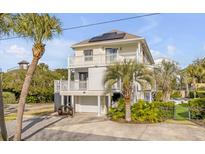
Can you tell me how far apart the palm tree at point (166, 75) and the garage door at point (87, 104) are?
10606 mm

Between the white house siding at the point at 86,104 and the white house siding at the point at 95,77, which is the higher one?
the white house siding at the point at 95,77

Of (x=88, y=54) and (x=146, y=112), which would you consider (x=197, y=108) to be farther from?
(x=88, y=54)

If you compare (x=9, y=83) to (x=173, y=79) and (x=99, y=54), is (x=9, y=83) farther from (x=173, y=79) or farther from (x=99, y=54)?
(x=173, y=79)

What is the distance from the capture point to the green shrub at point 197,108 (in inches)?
587

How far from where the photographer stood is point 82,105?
2111cm

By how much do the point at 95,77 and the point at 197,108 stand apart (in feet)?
29.4

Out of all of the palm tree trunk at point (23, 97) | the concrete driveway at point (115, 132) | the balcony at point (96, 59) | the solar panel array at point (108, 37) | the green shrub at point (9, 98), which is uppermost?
the solar panel array at point (108, 37)

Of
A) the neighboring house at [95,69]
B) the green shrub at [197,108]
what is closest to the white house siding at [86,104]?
the neighboring house at [95,69]

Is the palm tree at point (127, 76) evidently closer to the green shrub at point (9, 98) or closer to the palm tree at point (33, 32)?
the palm tree at point (33, 32)

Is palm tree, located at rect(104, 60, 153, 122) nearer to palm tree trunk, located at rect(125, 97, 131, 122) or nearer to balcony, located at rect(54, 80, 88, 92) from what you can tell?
palm tree trunk, located at rect(125, 97, 131, 122)

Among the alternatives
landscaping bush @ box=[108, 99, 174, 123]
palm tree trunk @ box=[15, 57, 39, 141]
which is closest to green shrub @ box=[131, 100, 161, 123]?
landscaping bush @ box=[108, 99, 174, 123]

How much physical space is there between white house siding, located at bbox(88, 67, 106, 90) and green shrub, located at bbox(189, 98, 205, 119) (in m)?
7.84

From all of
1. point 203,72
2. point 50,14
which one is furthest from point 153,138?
point 203,72

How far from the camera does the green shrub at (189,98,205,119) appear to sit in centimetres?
1491
